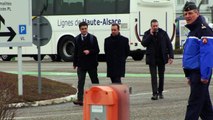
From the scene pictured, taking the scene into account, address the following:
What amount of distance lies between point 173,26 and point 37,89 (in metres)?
15.4

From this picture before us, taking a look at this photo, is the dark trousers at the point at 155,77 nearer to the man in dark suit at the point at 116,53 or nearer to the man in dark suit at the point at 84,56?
the man in dark suit at the point at 116,53

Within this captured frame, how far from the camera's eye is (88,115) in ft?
17.7

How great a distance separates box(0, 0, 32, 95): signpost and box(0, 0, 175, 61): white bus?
14.6 meters

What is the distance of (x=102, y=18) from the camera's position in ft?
94.5

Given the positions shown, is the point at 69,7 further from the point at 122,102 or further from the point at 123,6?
the point at 122,102

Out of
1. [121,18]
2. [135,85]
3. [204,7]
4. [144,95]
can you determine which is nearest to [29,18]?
[144,95]

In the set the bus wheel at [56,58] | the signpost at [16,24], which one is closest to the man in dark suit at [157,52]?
the signpost at [16,24]

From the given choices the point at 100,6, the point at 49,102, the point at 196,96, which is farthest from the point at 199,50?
the point at 100,6

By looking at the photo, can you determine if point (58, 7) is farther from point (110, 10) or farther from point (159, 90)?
point (159, 90)

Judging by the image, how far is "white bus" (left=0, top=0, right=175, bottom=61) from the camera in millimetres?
28422

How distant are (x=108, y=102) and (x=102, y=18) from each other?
78.0 feet

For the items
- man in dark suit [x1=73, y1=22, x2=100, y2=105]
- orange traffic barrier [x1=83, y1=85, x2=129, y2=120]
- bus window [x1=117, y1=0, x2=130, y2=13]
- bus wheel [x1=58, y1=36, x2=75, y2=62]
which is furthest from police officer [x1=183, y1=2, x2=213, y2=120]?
bus wheel [x1=58, y1=36, x2=75, y2=62]

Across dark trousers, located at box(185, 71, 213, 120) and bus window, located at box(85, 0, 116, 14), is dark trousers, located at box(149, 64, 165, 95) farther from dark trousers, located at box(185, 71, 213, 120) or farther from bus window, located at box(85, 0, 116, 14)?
bus window, located at box(85, 0, 116, 14)

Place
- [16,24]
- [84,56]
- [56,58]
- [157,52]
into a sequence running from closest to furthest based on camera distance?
1. [84,56]
2. [157,52]
3. [16,24]
4. [56,58]
